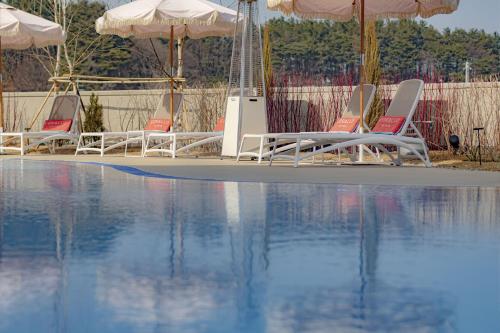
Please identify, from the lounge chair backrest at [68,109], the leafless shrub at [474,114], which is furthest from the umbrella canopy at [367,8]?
the lounge chair backrest at [68,109]

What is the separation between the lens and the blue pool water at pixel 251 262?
3369mm

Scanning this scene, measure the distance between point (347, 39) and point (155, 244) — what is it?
1666 inches

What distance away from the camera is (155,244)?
5.16 m

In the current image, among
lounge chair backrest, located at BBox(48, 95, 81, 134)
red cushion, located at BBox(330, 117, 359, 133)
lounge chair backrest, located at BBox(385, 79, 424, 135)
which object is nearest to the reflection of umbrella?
lounge chair backrest, located at BBox(48, 95, 81, 134)

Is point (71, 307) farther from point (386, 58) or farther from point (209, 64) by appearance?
point (386, 58)

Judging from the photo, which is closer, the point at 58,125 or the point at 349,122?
the point at 349,122

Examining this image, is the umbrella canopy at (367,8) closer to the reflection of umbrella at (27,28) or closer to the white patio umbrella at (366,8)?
the white patio umbrella at (366,8)

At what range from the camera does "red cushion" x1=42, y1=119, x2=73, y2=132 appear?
1677 cm

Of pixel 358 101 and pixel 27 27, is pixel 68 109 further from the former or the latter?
pixel 358 101

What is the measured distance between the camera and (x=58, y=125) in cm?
1688

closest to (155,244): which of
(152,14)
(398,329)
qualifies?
(398,329)

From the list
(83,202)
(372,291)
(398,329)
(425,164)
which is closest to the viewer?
(398,329)

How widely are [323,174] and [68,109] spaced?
7887mm

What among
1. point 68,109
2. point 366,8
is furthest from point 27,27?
point 366,8
